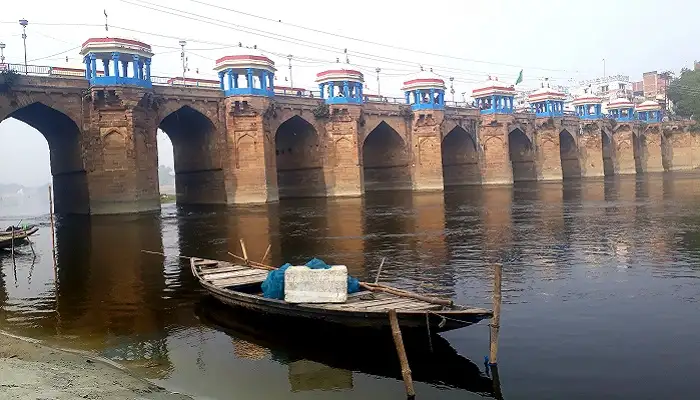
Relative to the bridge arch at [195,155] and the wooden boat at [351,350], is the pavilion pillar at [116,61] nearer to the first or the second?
the bridge arch at [195,155]

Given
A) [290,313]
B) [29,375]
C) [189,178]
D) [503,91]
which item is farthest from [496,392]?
[503,91]

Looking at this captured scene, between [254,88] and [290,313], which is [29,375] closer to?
[290,313]

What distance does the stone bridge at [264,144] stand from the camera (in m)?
34.6

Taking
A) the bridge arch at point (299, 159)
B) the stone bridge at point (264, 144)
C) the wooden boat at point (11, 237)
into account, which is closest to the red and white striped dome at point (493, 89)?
the stone bridge at point (264, 144)

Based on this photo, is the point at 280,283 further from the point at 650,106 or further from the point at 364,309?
the point at 650,106

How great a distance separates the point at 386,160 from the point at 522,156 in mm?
20529

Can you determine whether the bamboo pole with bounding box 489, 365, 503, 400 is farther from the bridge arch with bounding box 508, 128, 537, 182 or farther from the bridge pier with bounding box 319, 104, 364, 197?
the bridge arch with bounding box 508, 128, 537, 182

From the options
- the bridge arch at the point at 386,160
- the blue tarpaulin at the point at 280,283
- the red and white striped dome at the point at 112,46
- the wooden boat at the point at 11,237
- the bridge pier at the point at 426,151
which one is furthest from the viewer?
the bridge arch at the point at 386,160

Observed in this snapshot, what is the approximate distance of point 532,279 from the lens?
1341 centimetres

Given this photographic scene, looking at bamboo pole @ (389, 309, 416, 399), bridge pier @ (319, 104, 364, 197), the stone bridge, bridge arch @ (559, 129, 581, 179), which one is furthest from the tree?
bamboo pole @ (389, 309, 416, 399)

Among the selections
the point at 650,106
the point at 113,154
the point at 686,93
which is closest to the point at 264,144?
the point at 113,154

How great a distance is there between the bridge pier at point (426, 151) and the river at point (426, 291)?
2816cm

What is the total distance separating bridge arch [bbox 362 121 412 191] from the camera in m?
55.2

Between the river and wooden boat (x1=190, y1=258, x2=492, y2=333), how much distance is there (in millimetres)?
449
